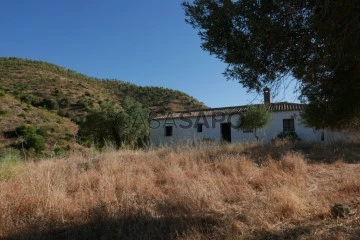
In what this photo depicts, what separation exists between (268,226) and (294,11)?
2.80 meters

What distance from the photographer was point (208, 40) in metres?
5.49

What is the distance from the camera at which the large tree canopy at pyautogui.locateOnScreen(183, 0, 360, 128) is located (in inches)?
182

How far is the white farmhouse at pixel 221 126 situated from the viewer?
2916cm

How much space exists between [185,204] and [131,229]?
4.07 ft

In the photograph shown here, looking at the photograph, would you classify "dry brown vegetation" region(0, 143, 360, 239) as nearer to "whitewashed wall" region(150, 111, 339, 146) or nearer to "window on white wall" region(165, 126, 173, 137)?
"whitewashed wall" region(150, 111, 339, 146)

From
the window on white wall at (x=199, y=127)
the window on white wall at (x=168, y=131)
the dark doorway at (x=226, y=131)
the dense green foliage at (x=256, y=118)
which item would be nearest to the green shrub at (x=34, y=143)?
the window on white wall at (x=168, y=131)

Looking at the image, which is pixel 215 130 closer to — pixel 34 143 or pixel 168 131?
pixel 168 131

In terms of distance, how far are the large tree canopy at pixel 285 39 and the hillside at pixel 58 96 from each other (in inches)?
979

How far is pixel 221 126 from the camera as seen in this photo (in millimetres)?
32594

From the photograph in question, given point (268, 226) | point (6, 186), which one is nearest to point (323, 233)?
point (268, 226)

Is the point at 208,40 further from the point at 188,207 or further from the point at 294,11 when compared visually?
the point at 188,207

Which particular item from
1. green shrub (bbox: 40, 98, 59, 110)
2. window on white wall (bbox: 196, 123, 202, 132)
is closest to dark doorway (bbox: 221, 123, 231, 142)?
window on white wall (bbox: 196, 123, 202, 132)

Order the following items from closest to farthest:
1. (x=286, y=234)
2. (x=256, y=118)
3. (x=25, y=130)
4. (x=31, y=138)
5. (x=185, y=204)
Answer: (x=286, y=234) < (x=185, y=204) < (x=31, y=138) < (x=256, y=118) < (x=25, y=130)

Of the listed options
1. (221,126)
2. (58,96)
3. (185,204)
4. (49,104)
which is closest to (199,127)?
(221,126)
